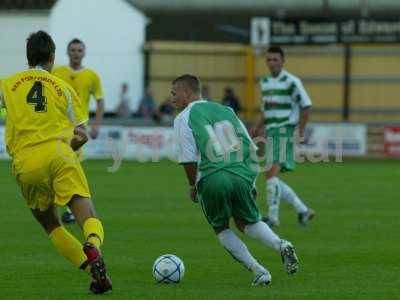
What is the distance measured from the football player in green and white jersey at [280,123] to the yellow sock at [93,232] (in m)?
6.25

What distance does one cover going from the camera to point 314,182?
2500 centimetres

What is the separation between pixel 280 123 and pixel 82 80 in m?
2.78

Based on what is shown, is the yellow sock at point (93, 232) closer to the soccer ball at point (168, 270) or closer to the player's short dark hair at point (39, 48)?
the soccer ball at point (168, 270)

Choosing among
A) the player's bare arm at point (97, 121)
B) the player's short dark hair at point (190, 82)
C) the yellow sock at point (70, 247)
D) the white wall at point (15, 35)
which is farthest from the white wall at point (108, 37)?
the yellow sock at point (70, 247)

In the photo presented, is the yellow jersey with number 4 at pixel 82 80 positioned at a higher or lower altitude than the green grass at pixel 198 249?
higher

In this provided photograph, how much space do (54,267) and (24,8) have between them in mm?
26420

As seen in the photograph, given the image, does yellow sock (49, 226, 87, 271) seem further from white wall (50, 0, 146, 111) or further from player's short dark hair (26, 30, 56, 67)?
white wall (50, 0, 146, 111)

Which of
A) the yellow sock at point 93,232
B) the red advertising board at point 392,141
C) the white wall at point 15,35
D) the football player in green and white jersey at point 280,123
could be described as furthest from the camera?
the white wall at point 15,35

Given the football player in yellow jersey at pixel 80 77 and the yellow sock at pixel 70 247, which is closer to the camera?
the yellow sock at pixel 70 247

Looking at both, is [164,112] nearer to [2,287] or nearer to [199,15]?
[199,15]

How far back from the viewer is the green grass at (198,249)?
409 inches

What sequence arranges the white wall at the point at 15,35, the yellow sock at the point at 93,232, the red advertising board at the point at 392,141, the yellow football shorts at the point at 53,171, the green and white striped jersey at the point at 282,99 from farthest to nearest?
the white wall at the point at 15,35
the red advertising board at the point at 392,141
the green and white striped jersey at the point at 282,99
the yellow football shorts at the point at 53,171
the yellow sock at the point at 93,232

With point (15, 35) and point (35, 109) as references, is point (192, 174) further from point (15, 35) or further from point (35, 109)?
point (15, 35)

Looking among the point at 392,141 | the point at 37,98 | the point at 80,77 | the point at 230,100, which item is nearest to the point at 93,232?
the point at 37,98
